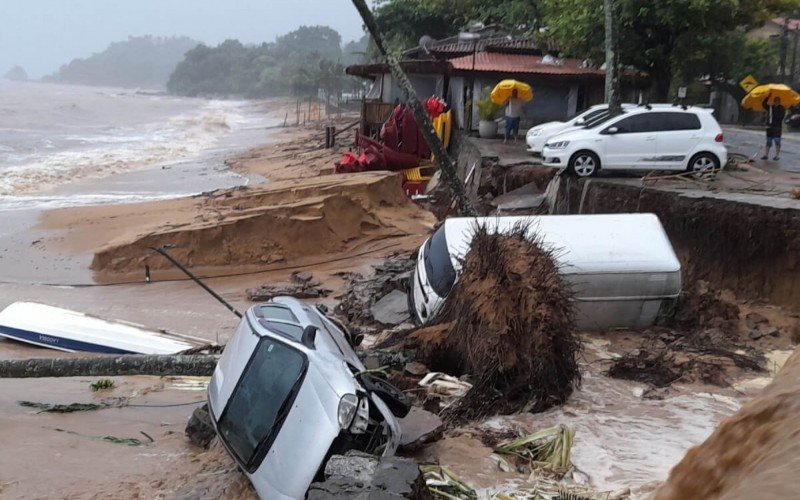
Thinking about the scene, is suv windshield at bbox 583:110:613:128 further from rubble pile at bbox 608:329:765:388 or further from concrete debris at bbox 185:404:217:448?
concrete debris at bbox 185:404:217:448

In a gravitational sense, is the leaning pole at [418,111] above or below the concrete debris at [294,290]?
above

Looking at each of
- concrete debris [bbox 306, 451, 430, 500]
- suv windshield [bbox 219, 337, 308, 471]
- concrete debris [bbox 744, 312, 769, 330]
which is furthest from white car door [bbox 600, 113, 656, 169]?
concrete debris [bbox 306, 451, 430, 500]

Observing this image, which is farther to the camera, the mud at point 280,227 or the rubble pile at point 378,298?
the mud at point 280,227

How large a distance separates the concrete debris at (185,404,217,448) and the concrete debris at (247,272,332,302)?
6361 millimetres

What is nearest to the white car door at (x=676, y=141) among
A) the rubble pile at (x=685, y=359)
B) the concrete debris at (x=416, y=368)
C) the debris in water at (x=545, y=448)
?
the rubble pile at (x=685, y=359)

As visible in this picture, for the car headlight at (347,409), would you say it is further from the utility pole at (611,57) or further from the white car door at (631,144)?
the utility pole at (611,57)

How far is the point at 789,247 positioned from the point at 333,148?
2630 centimetres

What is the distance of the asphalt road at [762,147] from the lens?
18755 mm

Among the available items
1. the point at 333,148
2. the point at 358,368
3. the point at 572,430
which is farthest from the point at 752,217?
the point at 333,148

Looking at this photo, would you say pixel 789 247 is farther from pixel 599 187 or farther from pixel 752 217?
pixel 599 187

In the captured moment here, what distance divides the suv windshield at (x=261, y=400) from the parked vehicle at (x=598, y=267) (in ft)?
10.7

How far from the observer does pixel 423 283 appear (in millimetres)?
9719

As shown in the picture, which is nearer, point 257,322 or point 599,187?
point 257,322

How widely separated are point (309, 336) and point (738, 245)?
26.2ft
